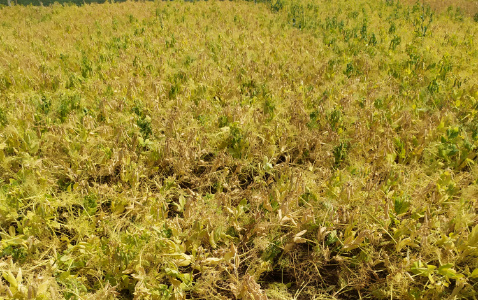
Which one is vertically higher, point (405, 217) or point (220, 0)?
point (220, 0)

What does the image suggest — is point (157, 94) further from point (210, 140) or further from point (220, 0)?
point (220, 0)

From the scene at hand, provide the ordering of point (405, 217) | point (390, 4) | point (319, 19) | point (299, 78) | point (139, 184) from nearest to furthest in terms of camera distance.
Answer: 1. point (405, 217)
2. point (139, 184)
3. point (299, 78)
4. point (319, 19)
5. point (390, 4)

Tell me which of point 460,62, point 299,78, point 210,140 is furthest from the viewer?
point 460,62

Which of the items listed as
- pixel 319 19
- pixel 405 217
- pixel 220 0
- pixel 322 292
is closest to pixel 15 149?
pixel 322 292

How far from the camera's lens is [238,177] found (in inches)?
121

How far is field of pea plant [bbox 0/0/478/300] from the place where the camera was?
2059 millimetres

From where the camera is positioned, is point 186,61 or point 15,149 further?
point 186,61

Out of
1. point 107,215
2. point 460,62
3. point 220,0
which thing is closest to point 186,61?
point 107,215

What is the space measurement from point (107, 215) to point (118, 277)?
646mm

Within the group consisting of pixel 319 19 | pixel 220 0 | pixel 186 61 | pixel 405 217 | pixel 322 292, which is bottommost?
pixel 322 292

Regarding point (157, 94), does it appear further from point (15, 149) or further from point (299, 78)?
point (299, 78)

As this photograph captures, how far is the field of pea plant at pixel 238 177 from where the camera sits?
6.75ft

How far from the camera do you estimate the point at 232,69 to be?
202 inches

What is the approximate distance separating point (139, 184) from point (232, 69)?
9.81 ft
